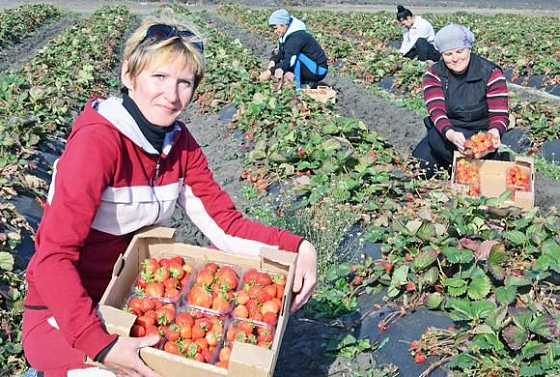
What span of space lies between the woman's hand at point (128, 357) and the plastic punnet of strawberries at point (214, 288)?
321 mm

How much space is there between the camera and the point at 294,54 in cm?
868

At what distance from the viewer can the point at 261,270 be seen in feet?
7.66

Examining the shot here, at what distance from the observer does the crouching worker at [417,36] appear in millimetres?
11969

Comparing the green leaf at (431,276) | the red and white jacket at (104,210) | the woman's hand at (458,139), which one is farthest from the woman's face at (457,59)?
the red and white jacket at (104,210)

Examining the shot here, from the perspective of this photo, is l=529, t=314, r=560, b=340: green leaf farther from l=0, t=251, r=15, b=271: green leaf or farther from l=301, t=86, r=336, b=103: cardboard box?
l=301, t=86, r=336, b=103: cardboard box

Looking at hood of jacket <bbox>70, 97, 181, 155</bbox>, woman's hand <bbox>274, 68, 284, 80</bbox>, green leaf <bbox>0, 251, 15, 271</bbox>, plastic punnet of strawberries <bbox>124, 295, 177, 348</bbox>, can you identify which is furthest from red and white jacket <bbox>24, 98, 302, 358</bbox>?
woman's hand <bbox>274, 68, 284, 80</bbox>

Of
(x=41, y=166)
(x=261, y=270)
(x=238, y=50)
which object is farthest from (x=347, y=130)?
(x=238, y=50)

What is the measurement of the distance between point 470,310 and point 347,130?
3.14m

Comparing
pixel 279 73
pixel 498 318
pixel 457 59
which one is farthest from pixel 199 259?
pixel 279 73

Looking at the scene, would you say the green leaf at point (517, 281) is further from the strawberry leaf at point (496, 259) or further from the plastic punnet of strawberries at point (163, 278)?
the plastic punnet of strawberries at point (163, 278)

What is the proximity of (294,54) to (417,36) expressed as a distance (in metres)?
4.79

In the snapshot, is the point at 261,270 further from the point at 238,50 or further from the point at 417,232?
the point at 238,50

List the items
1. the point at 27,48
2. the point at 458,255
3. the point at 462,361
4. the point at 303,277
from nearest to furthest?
the point at 303,277
the point at 462,361
the point at 458,255
the point at 27,48

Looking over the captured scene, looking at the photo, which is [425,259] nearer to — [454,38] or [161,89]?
[161,89]
